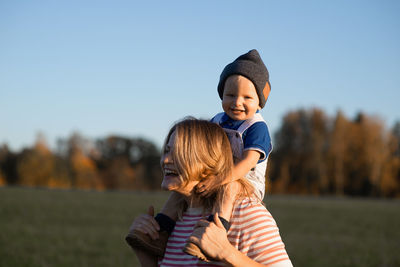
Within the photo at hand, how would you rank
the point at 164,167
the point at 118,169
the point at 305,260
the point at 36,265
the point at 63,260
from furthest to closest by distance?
the point at 118,169 → the point at 305,260 → the point at 63,260 → the point at 36,265 → the point at 164,167

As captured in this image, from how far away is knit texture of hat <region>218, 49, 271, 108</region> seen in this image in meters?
2.52

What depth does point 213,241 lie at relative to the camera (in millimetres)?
1977

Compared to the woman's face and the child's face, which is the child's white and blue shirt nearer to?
the child's face

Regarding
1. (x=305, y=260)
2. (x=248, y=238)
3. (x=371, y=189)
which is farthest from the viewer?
(x=371, y=189)

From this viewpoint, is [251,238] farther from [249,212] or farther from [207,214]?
[207,214]

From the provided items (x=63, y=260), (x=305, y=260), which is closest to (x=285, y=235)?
(x=305, y=260)

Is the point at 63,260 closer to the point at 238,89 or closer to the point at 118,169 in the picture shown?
the point at 238,89

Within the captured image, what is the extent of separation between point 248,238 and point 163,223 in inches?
21.6

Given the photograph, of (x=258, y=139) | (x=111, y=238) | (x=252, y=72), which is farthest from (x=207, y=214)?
(x=111, y=238)

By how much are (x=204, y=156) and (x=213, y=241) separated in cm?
45

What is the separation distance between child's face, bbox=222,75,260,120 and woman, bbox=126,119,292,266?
0.24 m

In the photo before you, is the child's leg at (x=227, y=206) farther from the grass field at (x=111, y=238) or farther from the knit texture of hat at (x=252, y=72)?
the grass field at (x=111, y=238)

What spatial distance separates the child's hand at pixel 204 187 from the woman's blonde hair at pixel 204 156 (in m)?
0.02

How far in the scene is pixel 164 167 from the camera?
7.77 ft
